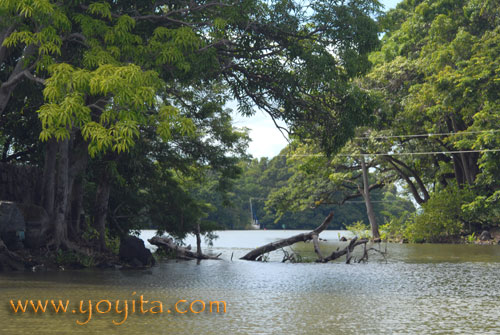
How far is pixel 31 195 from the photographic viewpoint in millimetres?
20219

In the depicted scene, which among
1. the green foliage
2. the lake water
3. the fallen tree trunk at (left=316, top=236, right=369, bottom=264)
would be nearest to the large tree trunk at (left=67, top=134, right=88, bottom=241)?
the lake water

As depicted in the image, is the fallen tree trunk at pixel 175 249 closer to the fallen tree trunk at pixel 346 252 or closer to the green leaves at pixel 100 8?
the fallen tree trunk at pixel 346 252

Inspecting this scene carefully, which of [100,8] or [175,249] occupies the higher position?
[100,8]

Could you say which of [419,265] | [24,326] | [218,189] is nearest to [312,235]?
[419,265]

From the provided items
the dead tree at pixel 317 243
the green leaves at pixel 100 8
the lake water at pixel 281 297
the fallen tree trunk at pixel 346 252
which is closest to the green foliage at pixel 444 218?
the dead tree at pixel 317 243

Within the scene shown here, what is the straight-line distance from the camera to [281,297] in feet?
39.7

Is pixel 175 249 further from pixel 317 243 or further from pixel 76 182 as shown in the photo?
pixel 317 243

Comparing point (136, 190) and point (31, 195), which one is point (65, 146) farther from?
point (136, 190)

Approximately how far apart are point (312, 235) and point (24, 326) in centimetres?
1440

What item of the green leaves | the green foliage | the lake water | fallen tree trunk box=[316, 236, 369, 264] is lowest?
the lake water

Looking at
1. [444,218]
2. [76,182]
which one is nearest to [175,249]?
[76,182]

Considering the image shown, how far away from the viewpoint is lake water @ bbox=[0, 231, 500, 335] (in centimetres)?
860

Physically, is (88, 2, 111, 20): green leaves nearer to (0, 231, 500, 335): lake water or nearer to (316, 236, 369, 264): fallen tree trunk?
(0, 231, 500, 335): lake water

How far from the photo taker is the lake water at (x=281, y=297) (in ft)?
28.2
